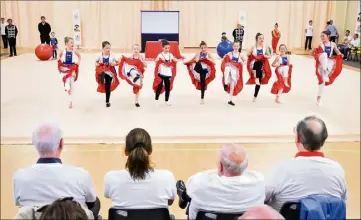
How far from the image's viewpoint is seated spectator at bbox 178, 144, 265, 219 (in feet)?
8.52

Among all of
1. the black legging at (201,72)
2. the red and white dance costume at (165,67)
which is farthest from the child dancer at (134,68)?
the black legging at (201,72)

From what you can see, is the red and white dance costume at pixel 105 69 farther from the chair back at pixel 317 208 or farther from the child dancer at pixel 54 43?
the child dancer at pixel 54 43

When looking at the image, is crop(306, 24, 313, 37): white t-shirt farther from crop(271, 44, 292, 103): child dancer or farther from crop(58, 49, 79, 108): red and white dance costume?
crop(58, 49, 79, 108): red and white dance costume

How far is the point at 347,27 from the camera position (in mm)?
18297

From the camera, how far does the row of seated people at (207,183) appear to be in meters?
2.61

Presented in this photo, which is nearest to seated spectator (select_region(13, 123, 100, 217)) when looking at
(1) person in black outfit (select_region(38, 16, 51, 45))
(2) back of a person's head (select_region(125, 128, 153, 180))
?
(2) back of a person's head (select_region(125, 128, 153, 180))

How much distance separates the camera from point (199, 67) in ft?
27.8

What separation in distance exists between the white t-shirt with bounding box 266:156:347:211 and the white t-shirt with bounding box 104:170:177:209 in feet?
2.09

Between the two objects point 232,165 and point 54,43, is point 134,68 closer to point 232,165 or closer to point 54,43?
point 232,165

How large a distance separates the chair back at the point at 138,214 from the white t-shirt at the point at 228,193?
214mm

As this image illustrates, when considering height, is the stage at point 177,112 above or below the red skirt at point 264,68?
below

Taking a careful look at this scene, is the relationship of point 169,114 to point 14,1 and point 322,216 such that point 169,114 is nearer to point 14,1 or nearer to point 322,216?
point 322,216

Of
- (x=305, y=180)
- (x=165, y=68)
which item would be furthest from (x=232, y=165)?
(x=165, y=68)

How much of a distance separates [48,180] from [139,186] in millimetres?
540
